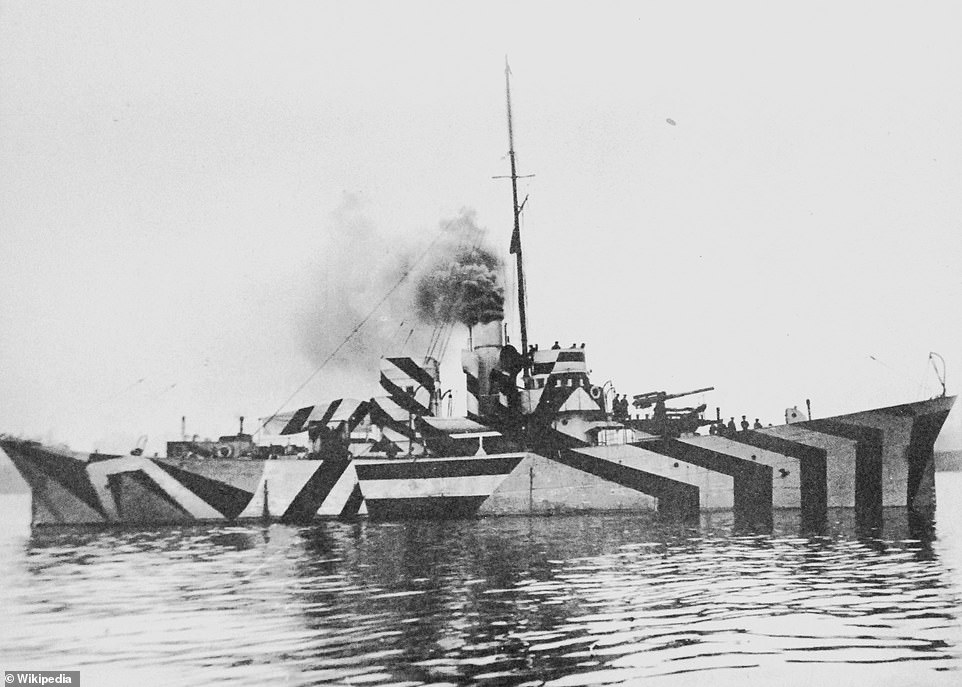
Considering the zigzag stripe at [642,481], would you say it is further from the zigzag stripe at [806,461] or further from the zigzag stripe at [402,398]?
the zigzag stripe at [402,398]

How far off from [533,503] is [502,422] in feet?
7.58

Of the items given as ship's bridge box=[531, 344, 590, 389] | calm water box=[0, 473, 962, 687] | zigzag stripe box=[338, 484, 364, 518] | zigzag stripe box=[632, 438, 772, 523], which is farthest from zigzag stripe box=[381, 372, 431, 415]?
calm water box=[0, 473, 962, 687]

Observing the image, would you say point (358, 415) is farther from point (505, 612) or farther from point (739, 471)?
point (505, 612)

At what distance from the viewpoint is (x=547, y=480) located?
893 inches

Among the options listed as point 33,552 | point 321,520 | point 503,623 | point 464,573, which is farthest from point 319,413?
point 503,623

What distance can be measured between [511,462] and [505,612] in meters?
13.6

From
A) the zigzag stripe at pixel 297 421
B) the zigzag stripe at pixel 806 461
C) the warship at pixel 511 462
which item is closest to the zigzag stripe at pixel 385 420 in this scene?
the warship at pixel 511 462

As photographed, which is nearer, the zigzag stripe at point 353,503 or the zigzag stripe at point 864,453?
the zigzag stripe at point 864,453

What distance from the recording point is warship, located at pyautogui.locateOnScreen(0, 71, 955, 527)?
2170 centimetres

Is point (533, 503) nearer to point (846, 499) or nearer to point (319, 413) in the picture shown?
point (319, 413)

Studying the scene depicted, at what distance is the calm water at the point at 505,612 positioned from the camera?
7133mm

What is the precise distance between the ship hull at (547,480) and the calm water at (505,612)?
558 cm

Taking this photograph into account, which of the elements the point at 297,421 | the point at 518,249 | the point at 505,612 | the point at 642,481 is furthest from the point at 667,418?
the point at 505,612

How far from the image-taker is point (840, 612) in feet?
29.2
